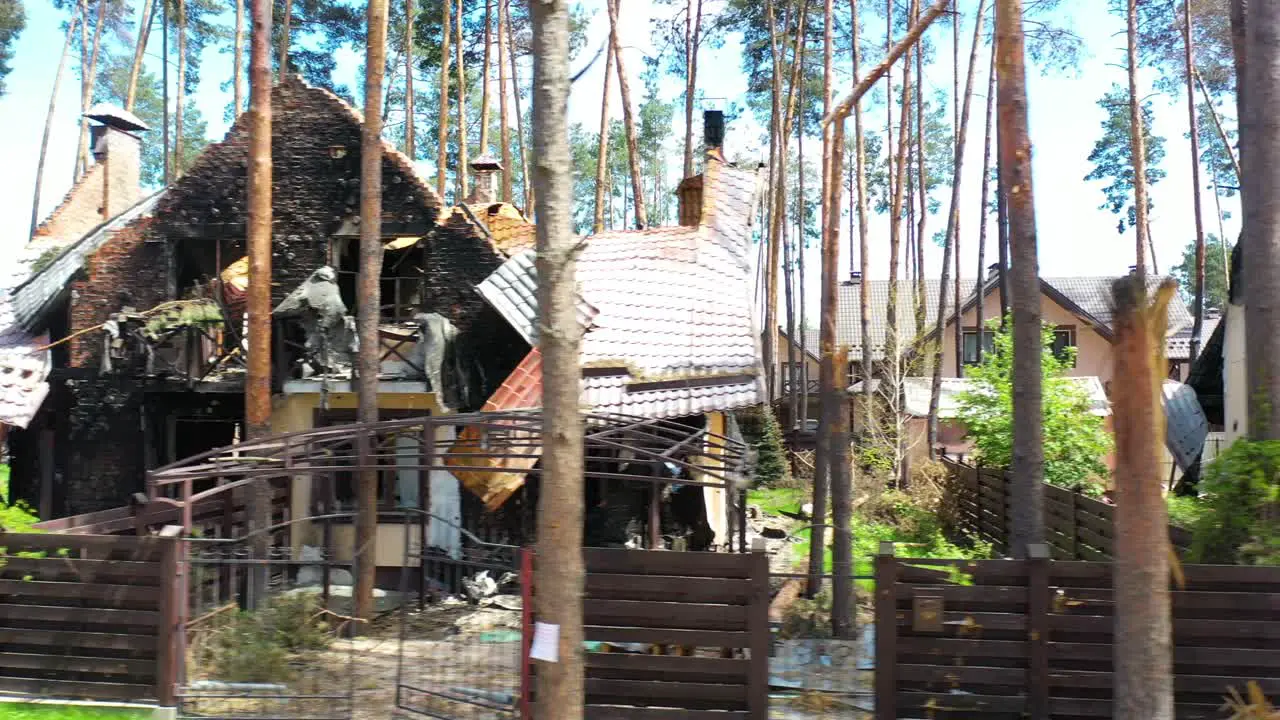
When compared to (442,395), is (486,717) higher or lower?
lower

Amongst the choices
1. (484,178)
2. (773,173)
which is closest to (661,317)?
(484,178)

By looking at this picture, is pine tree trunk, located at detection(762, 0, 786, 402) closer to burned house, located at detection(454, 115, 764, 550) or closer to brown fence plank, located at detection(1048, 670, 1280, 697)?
burned house, located at detection(454, 115, 764, 550)

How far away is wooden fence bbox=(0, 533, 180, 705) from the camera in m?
7.35

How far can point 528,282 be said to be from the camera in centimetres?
1298

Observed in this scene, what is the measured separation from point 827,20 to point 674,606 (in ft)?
50.7

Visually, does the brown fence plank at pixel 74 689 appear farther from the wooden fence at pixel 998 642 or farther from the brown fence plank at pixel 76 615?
the wooden fence at pixel 998 642

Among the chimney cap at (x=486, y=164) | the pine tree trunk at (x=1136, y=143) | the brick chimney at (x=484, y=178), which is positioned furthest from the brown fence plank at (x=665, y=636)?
the pine tree trunk at (x=1136, y=143)

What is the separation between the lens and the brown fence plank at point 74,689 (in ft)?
24.2

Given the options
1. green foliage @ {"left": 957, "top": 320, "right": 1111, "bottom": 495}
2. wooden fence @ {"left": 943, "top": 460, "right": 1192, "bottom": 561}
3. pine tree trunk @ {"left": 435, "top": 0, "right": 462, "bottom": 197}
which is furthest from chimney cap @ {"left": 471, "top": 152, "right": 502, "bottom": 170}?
wooden fence @ {"left": 943, "top": 460, "right": 1192, "bottom": 561}

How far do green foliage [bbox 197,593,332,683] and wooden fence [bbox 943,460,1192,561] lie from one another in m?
8.02

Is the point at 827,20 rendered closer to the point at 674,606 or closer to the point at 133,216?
the point at 133,216

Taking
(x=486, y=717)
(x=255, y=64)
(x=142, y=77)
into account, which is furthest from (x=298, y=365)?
(x=142, y=77)

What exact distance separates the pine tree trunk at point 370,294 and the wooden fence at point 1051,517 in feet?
27.6

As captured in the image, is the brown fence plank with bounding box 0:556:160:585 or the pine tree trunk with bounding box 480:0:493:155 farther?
the pine tree trunk with bounding box 480:0:493:155
